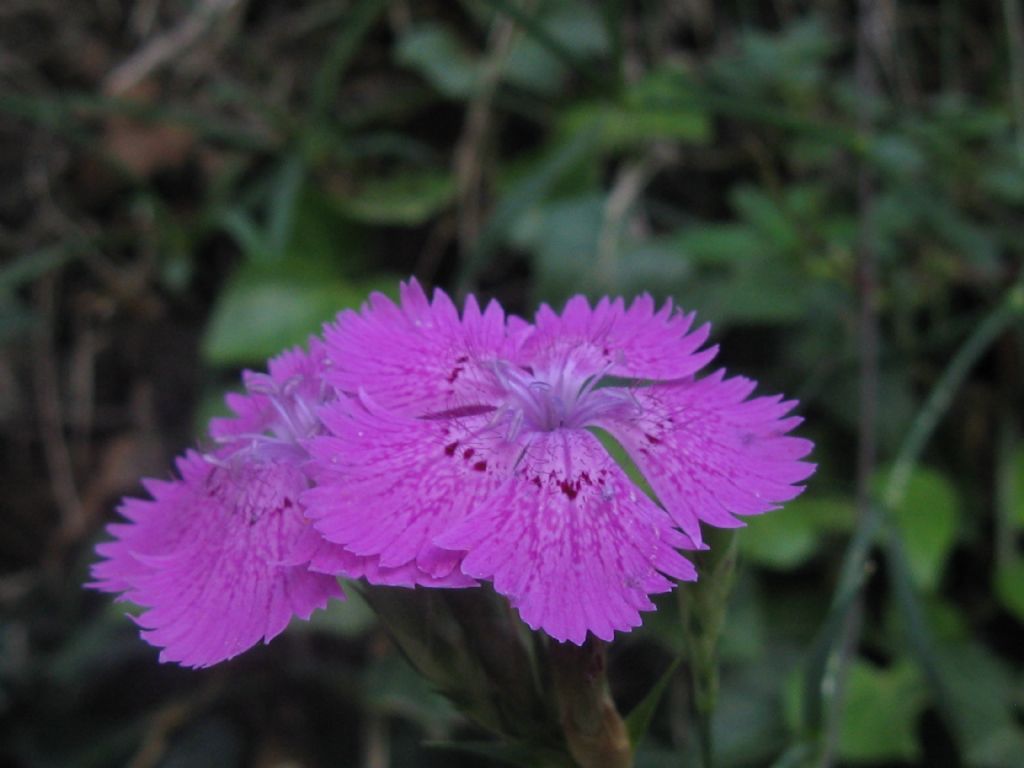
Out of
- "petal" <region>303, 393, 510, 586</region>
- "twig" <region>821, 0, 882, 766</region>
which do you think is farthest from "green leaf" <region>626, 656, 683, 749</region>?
"twig" <region>821, 0, 882, 766</region>

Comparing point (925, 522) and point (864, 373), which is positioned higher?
point (864, 373)

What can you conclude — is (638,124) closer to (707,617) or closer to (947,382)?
(947,382)

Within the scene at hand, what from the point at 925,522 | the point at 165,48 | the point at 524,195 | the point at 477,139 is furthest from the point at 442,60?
the point at 925,522

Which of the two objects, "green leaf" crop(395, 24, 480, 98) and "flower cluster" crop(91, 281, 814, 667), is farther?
"green leaf" crop(395, 24, 480, 98)

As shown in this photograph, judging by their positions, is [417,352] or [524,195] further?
[524,195]

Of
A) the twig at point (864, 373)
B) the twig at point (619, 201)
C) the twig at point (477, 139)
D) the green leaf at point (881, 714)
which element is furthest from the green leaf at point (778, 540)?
the twig at point (477, 139)

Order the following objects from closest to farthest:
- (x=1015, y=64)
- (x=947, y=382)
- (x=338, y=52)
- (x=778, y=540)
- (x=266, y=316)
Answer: (x=947, y=382), (x=778, y=540), (x=1015, y=64), (x=266, y=316), (x=338, y=52)

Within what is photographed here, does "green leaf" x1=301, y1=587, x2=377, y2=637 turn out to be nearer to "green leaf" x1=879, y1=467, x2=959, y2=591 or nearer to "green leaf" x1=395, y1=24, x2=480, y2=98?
"green leaf" x1=879, y1=467, x2=959, y2=591

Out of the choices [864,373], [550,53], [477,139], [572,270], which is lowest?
[864,373]
